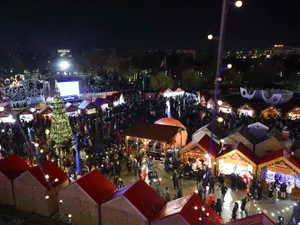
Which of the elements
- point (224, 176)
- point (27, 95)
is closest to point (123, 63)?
point (27, 95)

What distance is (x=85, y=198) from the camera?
7746 mm

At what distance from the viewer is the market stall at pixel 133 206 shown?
276 inches

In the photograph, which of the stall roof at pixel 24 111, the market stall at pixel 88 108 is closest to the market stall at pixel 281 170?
the market stall at pixel 88 108

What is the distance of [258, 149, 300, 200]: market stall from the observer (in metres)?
9.66

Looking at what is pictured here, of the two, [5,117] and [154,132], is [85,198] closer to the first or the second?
[154,132]

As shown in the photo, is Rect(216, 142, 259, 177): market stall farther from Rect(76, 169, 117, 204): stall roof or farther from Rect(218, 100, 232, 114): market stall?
Rect(218, 100, 232, 114): market stall

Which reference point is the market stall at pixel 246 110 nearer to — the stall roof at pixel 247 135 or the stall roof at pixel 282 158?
the stall roof at pixel 247 135

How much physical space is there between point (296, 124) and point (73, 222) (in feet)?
52.7

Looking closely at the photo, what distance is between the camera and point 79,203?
7.89 m

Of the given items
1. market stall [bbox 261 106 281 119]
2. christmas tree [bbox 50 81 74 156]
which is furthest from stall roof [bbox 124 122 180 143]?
market stall [bbox 261 106 281 119]

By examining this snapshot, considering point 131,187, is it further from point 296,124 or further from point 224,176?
point 296,124

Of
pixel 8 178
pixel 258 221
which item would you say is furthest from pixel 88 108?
pixel 258 221

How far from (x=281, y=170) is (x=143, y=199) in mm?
5855

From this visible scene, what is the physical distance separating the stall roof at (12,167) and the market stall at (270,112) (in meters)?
18.9
